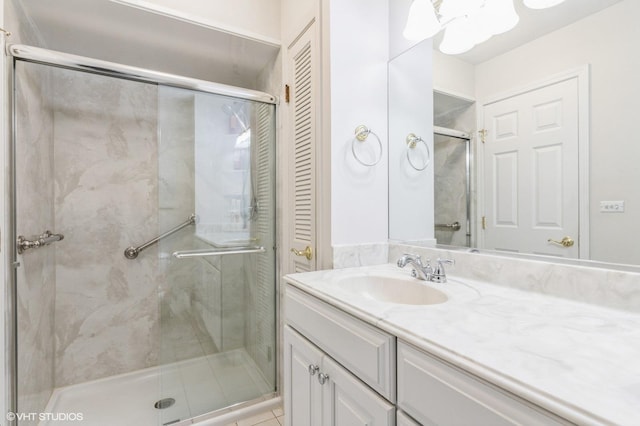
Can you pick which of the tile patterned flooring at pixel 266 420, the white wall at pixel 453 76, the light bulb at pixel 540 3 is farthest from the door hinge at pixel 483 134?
the tile patterned flooring at pixel 266 420

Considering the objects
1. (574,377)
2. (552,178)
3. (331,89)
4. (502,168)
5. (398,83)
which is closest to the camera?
(574,377)

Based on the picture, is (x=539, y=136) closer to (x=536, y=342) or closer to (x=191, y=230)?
(x=536, y=342)

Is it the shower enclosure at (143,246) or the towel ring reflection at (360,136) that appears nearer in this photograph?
the towel ring reflection at (360,136)

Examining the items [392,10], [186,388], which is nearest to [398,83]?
[392,10]

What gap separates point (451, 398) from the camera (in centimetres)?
53

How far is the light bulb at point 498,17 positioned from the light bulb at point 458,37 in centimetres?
5

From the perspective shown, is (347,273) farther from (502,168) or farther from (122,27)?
(122,27)

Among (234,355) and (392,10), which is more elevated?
(392,10)

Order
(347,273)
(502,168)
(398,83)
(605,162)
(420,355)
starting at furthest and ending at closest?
1. (398,83)
2. (347,273)
3. (502,168)
4. (605,162)
5. (420,355)

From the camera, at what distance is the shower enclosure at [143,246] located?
63.5 inches

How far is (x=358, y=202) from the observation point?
4.64ft

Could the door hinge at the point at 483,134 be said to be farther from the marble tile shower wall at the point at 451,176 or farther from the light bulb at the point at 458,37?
the light bulb at the point at 458,37

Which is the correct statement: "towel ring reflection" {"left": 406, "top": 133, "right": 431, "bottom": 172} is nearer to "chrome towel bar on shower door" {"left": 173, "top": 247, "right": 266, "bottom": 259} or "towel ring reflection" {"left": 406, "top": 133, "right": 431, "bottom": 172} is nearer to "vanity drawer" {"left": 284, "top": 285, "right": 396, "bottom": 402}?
"vanity drawer" {"left": 284, "top": 285, "right": 396, "bottom": 402}

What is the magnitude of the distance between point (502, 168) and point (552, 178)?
170mm
